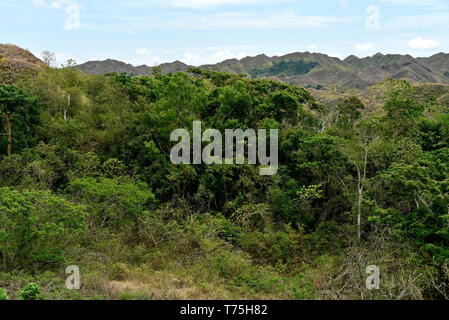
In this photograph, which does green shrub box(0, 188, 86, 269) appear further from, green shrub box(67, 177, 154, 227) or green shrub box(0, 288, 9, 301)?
green shrub box(67, 177, 154, 227)

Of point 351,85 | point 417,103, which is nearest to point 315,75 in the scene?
point 351,85

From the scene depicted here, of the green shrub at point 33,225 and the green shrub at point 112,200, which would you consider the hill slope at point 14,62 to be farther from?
the green shrub at point 33,225

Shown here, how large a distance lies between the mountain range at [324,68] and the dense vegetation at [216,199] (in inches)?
3472

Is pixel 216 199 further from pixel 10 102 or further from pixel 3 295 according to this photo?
pixel 10 102

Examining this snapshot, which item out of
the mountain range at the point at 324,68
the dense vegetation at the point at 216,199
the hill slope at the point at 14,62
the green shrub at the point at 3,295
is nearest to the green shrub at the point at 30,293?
the dense vegetation at the point at 216,199

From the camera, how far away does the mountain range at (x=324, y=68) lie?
111625mm

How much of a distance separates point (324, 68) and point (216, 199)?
12026cm

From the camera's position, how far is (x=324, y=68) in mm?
128125

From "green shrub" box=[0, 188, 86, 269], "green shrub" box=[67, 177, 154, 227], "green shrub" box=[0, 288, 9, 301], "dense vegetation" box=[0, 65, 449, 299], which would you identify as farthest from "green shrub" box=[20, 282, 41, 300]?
"green shrub" box=[67, 177, 154, 227]

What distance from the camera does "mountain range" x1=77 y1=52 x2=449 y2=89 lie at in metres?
112

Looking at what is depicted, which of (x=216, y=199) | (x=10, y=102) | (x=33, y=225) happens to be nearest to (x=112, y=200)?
(x=33, y=225)

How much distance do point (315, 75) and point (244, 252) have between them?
115 meters

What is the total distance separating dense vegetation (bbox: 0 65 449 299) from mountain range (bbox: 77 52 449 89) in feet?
289

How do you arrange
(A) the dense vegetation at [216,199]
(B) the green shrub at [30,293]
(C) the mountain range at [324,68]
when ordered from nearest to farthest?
(B) the green shrub at [30,293] → (A) the dense vegetation at [216,199] → (C) the mountain range at [324,68]
